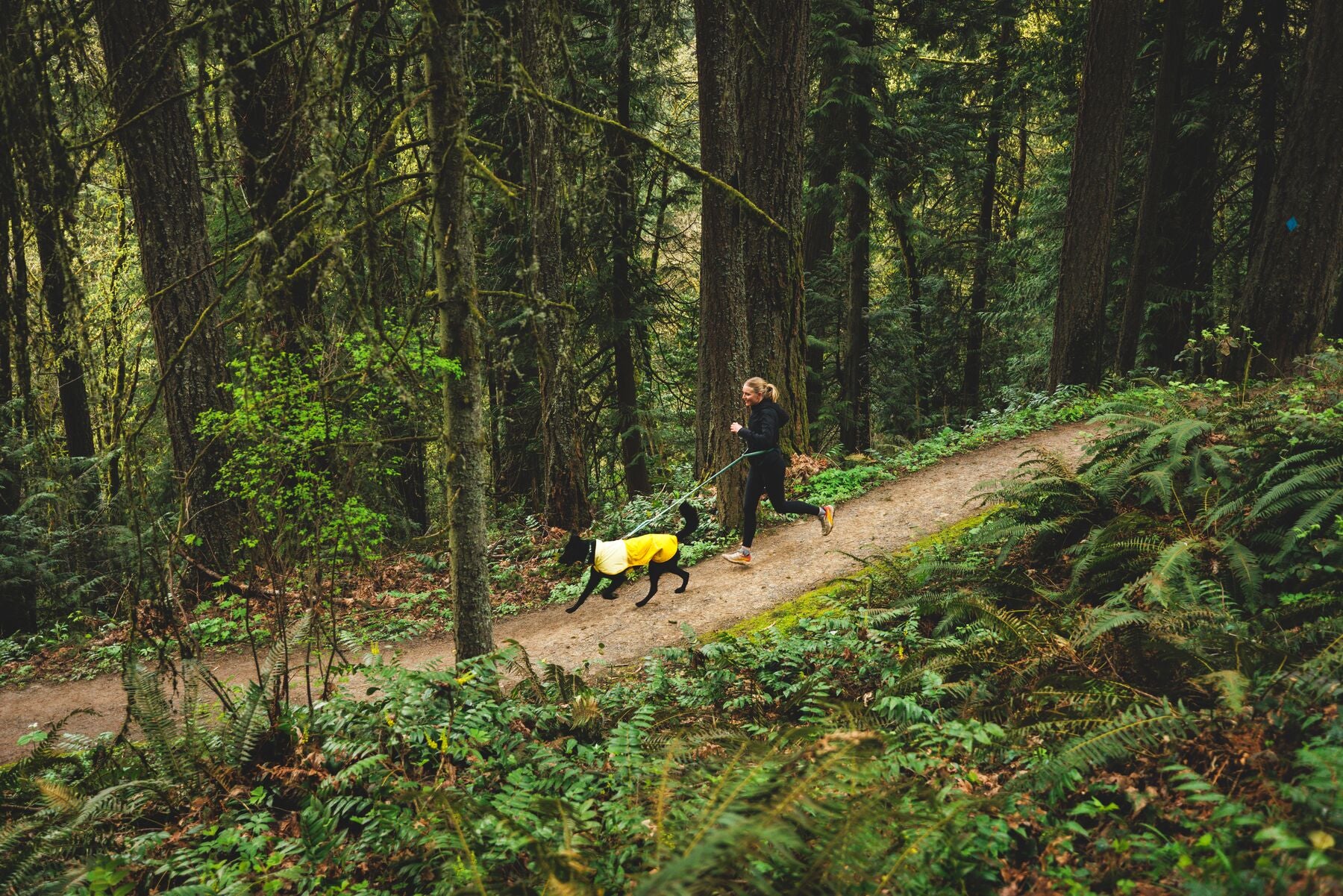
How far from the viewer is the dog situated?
811 centimetres

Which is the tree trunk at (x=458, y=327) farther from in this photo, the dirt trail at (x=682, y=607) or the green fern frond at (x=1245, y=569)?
the green fern frond at (x=1245, y=569)

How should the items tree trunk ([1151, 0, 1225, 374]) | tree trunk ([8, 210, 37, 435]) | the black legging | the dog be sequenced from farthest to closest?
tree trunk ([1151, 0, 1225, 374])
the black legging
the dog
tree trunk ([8, 210, 37, 435])

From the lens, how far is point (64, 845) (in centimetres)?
360

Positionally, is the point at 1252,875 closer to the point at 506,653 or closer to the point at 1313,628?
the point at 1313,628

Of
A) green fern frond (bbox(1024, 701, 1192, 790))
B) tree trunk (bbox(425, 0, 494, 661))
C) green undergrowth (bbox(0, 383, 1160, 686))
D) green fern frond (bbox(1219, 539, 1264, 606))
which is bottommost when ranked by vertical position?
green undergrowth (bbox(0, 383, 1160, 686))

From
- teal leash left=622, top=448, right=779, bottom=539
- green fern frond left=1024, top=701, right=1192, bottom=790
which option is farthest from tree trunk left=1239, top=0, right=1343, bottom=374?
green fern frond left=1024, top=701, right=1192, bottom=790

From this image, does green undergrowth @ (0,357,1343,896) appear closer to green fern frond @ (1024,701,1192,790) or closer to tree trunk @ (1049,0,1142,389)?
green fern frond @ (1024,701,1192,790)

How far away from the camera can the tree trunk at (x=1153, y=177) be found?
11.7m

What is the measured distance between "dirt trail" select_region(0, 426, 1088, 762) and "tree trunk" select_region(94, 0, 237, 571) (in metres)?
2.48

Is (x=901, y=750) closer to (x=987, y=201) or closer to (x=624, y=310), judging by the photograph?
(x=624, y=310)

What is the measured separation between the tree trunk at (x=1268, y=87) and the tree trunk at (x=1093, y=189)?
2634 millimetres

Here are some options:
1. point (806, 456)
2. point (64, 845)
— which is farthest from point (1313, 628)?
point (806, 456)

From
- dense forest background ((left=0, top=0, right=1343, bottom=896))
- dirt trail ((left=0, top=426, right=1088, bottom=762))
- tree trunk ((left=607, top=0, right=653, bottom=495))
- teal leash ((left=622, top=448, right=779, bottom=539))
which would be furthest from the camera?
tree trunk ((left=607, top=0, right=653, bottom=495))

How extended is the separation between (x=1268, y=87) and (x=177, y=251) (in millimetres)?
18127
